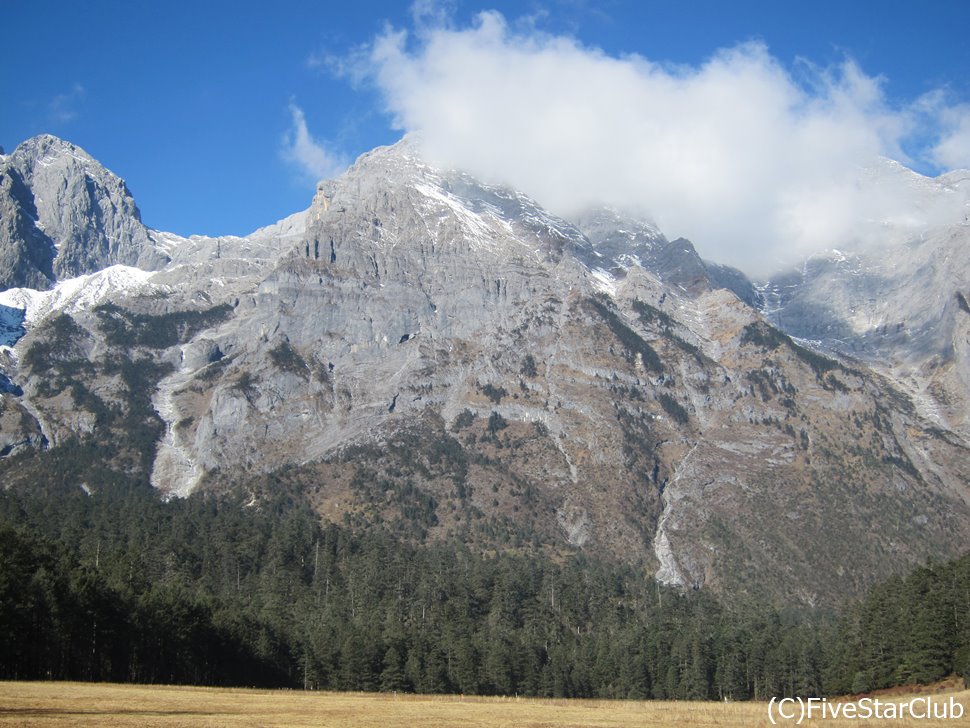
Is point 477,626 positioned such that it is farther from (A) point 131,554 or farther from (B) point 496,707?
(B) point 496,707

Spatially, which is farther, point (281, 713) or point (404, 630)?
point (404, 630)

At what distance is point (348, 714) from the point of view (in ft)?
220

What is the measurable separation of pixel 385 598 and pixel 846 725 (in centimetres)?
12803

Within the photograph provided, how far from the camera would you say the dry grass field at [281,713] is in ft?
186

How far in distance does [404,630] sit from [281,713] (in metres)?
83.6

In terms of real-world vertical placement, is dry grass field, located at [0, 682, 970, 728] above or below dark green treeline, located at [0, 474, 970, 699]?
below

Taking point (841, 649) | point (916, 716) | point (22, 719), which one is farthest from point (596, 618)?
point (22, 719)

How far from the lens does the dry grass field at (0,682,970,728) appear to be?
56.8 metres

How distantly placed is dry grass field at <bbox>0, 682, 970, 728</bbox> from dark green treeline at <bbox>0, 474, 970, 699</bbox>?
2328cm

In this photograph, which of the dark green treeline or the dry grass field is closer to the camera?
the dry grass field

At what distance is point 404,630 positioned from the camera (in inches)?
5812

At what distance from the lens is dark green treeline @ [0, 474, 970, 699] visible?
4124 inches

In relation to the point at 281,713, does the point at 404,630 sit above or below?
above

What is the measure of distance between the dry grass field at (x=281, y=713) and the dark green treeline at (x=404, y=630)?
23276 mm
